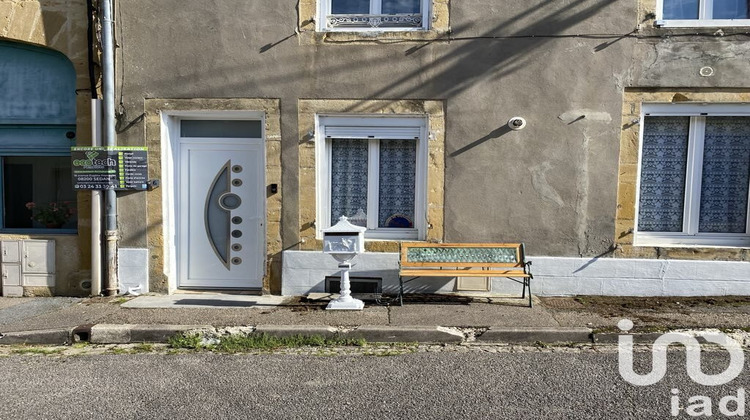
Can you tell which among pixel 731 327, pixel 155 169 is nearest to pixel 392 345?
pixel 731 327

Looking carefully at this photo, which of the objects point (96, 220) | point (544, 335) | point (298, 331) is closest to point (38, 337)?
point (96, 220)

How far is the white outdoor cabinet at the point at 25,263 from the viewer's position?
675 centimetres

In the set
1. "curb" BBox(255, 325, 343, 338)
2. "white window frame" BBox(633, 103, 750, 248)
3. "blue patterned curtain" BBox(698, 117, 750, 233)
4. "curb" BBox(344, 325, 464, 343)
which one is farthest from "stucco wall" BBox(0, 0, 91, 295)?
"blue patterned curtain" BBox(698, 117, 750, 233)

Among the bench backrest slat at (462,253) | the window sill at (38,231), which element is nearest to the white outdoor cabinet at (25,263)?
the window sill at (38,231)

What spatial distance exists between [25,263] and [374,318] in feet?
15.5

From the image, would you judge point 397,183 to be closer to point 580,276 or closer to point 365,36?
point 365,36

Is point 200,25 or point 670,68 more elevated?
point 200,25

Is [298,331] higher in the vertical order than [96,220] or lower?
lower

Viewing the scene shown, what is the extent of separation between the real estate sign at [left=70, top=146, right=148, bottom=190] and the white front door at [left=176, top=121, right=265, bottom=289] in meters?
0.57

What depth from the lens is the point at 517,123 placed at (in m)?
6.36

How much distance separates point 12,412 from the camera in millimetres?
3584

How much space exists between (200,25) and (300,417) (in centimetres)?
508

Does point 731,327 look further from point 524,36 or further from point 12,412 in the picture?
point 12,412

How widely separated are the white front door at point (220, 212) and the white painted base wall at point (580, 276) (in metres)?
0.70
